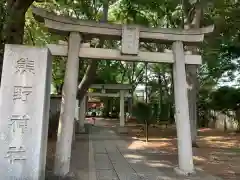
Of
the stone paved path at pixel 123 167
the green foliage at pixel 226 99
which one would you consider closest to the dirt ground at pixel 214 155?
the stone paved path at pixel 123 167

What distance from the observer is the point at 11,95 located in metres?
5.05

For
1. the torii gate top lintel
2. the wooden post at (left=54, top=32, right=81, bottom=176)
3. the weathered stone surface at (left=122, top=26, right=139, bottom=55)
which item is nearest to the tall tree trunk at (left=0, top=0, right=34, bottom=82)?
the torii gate top lintel

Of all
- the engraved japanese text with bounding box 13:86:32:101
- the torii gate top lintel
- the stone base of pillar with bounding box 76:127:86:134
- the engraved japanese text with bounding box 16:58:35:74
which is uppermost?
the torii gate top lintel

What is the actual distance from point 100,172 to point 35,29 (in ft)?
27.3

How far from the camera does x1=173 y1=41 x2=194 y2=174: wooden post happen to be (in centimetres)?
725

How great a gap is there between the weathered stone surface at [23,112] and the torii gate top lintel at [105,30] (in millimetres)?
1972

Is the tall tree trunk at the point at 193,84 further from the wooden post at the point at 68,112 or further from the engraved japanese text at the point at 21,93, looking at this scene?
the engraved japanese text at the point at 21,93

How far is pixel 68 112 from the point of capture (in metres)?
6.91

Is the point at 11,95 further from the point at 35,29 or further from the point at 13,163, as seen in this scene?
the point at 35,29

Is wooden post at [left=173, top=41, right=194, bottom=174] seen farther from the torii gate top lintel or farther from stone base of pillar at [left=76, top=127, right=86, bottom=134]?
stone base of pillar at [left=76, top=127, right=86, bottom=134]

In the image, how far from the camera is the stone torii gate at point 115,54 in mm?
6902

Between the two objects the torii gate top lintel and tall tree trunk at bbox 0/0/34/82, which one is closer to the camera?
the torii gate top lintel

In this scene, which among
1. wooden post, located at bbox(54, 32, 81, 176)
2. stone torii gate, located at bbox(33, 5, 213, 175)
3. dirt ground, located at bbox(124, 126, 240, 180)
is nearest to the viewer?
wooden post, located at bbox(54, 32, 81, 176)

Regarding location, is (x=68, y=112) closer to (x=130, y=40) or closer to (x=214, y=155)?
(x=130, y=40)
